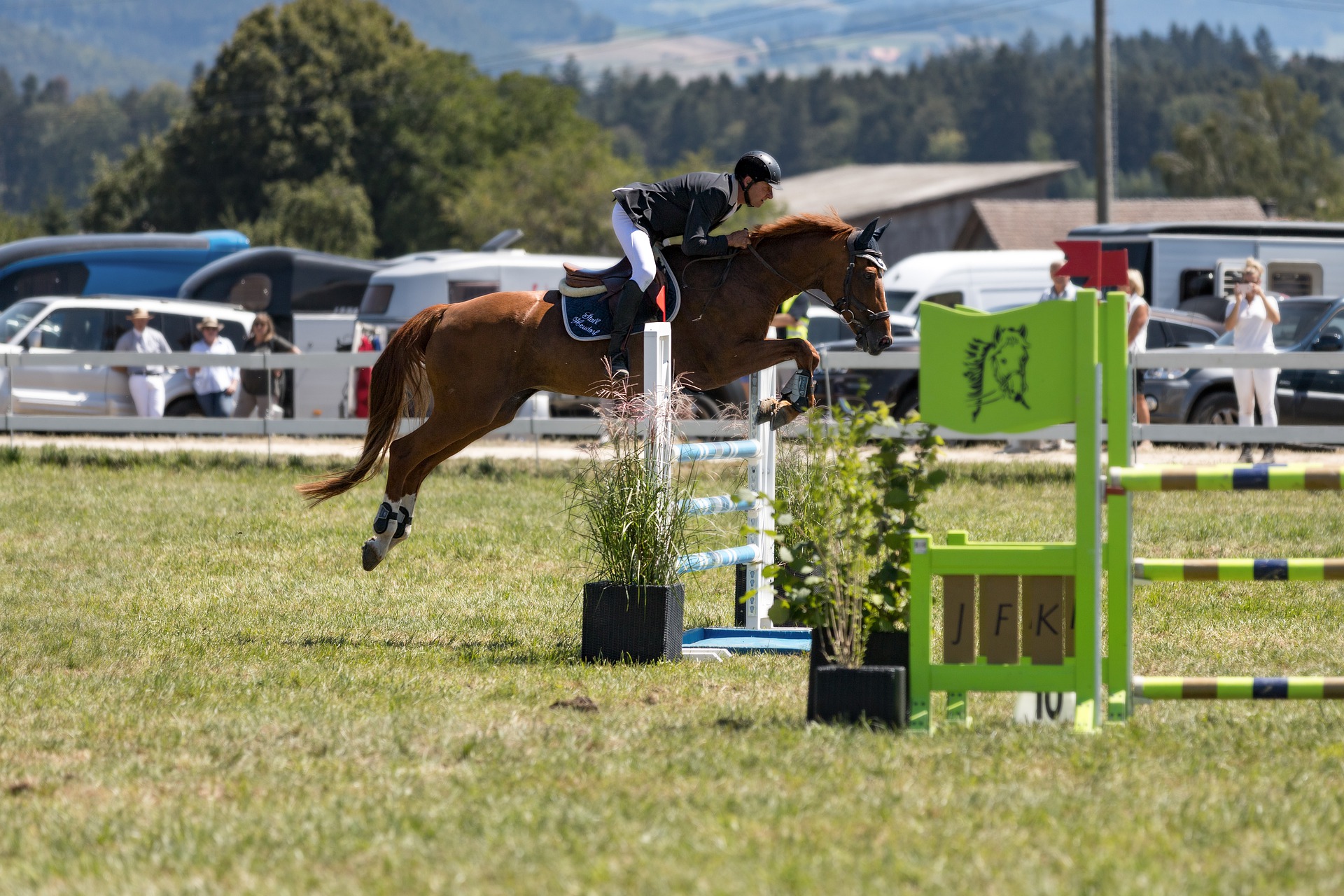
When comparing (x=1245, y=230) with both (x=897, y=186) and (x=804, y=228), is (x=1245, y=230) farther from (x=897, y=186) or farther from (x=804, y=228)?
(x=897, y=186)

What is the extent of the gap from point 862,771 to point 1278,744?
4.54 ft

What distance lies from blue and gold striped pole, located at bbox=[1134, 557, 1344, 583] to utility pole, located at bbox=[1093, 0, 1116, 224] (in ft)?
67.9

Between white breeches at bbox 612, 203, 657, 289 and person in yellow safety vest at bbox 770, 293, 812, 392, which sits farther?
person in yellow safety vest at bbox 770, 293, 812, 392

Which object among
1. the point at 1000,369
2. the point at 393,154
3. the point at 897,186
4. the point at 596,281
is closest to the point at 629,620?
the point at 596,281

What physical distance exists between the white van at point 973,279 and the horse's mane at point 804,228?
13162mm

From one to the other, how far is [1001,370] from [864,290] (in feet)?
10.2

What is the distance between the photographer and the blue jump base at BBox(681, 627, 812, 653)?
6727 mm

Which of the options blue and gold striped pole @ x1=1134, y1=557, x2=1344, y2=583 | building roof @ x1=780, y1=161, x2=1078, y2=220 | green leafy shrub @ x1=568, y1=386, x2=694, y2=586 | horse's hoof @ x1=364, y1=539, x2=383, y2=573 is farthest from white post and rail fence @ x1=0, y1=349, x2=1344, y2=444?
building roof @ x1=780, y1=161, x2=1078, y2=220

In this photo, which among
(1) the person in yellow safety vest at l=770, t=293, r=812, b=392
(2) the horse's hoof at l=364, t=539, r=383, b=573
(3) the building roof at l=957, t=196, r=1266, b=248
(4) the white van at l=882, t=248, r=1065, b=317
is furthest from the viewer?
(3) the building roof at l=957, t=196, r=1266, b=248

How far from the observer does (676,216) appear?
300 inches

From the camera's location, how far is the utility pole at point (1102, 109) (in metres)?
24.5

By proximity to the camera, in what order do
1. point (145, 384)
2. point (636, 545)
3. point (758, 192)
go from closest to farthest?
1. point (636, 545)
2. point (758, 192)
3. point (145, 384)

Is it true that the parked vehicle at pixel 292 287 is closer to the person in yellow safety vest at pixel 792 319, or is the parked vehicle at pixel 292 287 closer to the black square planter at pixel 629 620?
the person in yellow safety vest at pixel 792 319

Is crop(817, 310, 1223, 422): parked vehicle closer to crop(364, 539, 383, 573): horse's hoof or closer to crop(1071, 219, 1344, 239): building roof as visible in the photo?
crop(1071, 219, 1344, 239): building roof
